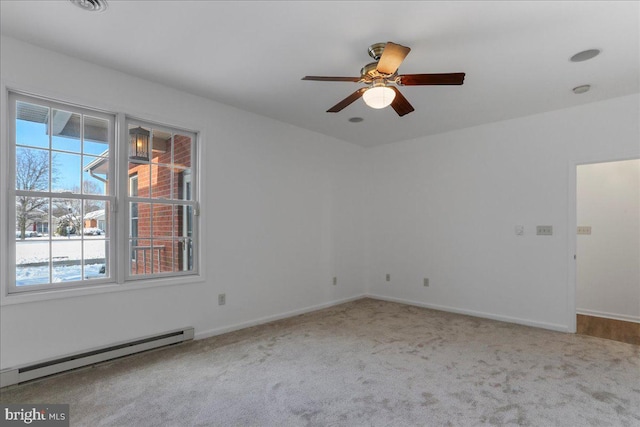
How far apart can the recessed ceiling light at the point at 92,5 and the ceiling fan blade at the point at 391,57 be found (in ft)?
5.83

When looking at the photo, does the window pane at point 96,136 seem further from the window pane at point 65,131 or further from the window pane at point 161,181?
the window pane at point 161,181

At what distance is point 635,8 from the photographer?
210 cm

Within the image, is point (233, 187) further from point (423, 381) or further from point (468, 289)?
point (468, 289)

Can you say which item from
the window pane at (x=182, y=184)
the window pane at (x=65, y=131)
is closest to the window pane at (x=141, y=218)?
the window pane at (x=182, y=184)

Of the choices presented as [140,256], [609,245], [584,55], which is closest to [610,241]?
[609,245]

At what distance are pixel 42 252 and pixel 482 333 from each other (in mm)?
4341

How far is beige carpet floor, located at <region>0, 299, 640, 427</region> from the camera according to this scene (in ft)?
6.95

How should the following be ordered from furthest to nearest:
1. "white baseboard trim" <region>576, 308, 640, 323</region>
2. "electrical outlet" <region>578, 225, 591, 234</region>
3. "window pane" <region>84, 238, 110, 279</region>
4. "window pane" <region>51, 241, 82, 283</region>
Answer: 1. "electrical outlet" <region>578, 225, 591, 234</region>
2. "white baseboard trim" <region>576, 308, 640, 323</region>
3. "window pane" <region>84, 238, 110, 279</region>
4. "window pane" <region>51, 241, 82, 283</region>

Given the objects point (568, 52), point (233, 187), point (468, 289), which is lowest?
point (468, 289)

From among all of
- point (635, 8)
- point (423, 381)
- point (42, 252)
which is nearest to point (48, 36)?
point (42, 252)

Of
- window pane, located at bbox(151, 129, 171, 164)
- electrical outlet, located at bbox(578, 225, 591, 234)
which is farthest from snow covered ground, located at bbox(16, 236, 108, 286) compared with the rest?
electrical outlet, located at bbox(578, 225, 591, 234)

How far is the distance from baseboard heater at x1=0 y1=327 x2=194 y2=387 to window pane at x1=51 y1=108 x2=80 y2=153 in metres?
1.73

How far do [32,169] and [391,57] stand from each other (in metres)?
2.91

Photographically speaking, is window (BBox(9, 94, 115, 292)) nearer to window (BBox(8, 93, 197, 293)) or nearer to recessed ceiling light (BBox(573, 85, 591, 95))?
window (BBox(8, 93, 197, 293))
